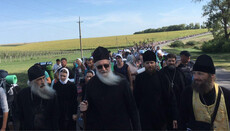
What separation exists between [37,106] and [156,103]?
187 centimetres

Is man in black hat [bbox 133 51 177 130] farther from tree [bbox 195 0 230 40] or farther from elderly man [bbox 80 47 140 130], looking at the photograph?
tree [bbox 195 0 230 40]

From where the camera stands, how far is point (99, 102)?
253 cm

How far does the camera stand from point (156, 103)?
338 cm

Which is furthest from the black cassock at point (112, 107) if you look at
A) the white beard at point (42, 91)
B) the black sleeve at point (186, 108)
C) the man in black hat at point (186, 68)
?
the man in black hat at point (186, 68)

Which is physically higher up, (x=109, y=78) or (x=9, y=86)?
(x=109, y=78)

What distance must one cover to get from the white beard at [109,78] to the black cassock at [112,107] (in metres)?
0.04

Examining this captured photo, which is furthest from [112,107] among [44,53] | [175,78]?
[44,53]

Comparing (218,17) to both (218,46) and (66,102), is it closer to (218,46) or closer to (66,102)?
(218,46)

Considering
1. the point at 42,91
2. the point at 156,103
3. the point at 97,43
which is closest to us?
the point at 42,91

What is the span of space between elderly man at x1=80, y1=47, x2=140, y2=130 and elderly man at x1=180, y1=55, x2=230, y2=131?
0.67 metres

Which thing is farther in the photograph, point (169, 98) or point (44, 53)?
point (44, 53)

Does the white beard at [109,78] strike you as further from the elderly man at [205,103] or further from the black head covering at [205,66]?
the black head covering at [205,66]

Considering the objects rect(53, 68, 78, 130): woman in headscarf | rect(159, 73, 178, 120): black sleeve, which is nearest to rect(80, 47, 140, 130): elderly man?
rect(159, 73, 178, 120): black sleeve

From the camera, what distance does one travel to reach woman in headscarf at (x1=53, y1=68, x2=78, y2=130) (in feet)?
13.0
